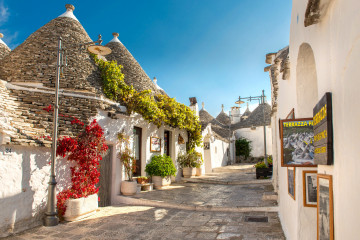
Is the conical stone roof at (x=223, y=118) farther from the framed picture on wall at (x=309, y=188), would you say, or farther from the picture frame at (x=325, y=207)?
the picture frame at (x=325, y=207)

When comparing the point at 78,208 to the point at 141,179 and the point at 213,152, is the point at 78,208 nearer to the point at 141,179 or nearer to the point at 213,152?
the point at 141,179

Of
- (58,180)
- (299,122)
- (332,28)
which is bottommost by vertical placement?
(58,180)

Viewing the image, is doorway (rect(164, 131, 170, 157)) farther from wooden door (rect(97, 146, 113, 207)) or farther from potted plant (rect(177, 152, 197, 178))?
wooden door (rect(97, 146, 113, 207))

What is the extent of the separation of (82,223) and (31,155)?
85.6 inches

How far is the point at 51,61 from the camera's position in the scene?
33.6 ft

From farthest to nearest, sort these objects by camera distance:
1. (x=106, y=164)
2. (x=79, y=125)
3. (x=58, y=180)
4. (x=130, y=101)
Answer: (x=130, y=101), (x=106, y=164), (x=79, y=125), (x=58, y=180)

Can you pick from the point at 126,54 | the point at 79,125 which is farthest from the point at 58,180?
the point at 126,54

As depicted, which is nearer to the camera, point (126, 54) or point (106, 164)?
point (106, 164)

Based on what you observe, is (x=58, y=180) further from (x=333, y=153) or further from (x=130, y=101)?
(x=333, y=153)

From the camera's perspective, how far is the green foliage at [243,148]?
113 feet

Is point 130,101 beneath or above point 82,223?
above

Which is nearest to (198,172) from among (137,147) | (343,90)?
(137,147)

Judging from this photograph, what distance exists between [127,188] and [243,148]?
2687cm

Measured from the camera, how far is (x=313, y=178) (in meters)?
3.59
